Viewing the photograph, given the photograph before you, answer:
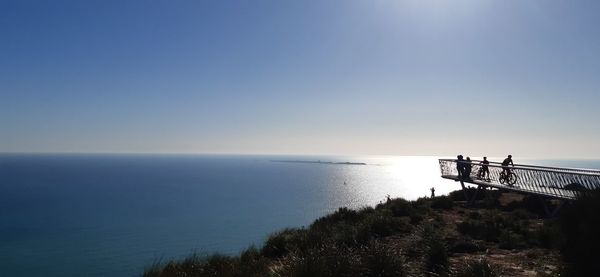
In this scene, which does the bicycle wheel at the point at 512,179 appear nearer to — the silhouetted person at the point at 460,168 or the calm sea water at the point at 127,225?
the silhouetted person at the point at 460,168

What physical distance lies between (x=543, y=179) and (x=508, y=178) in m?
3.36

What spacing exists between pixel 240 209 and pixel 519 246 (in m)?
77.1

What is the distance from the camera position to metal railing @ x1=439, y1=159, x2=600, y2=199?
15.0 meters

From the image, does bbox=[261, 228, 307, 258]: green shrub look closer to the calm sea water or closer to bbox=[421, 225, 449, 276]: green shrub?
bbox=[421, 225, 449, 276]: green shrub

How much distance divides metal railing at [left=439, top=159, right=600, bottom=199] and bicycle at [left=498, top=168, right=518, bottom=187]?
13 cm

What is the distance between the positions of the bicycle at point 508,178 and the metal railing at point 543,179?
126 millimetres

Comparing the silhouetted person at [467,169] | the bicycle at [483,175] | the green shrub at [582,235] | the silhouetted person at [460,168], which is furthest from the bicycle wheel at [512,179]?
the green shrub at [582,235]

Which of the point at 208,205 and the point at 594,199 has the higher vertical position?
the point at 594,199

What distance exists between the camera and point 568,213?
7598 mm

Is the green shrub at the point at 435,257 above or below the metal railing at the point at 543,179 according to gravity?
below

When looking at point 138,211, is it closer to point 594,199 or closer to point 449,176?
point 449,176

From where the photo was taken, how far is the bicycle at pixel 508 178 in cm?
2074

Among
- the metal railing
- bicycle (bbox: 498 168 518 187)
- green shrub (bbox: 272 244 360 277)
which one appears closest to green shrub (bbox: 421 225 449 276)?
green shrub (bbox: 272 244 360 277)

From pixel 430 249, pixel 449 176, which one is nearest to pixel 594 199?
pixel 430 249
